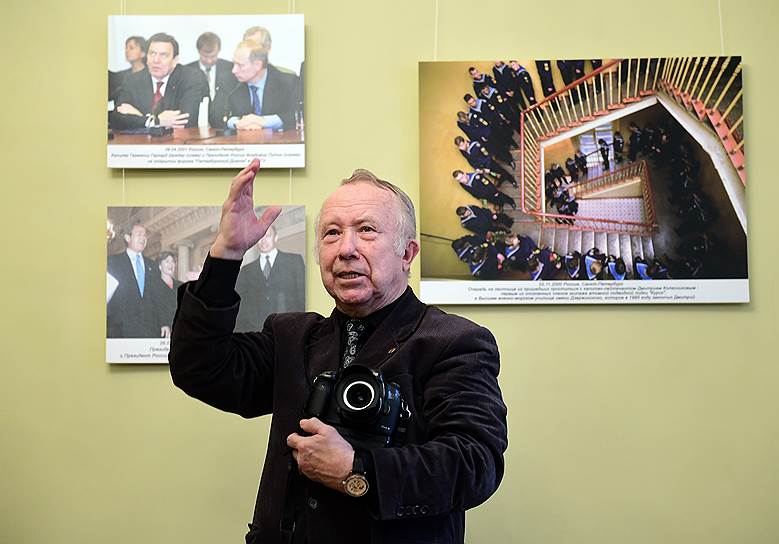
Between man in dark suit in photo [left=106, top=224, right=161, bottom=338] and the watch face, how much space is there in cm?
130

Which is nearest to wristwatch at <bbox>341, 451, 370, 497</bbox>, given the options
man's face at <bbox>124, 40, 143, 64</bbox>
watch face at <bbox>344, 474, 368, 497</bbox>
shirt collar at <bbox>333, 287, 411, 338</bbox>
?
watch face at <bbox>344, 474, 368, 497</bbox>

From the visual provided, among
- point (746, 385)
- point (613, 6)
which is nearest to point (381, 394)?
point (746, 385)

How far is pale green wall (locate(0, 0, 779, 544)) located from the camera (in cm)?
242

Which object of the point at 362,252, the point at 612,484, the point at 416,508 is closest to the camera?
the point at 416,508

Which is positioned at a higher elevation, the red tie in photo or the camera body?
the red tie in photo

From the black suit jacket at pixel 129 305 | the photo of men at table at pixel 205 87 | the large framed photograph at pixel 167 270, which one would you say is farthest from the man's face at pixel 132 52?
the black suit jacket at pixel 129 305

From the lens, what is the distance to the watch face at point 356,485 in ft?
4.25

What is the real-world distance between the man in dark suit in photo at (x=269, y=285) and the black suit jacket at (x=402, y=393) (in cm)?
74

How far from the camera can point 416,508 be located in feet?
4.33

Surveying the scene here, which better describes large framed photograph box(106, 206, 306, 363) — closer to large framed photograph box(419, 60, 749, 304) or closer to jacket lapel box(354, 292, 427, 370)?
large framed photograph box(419, 60, 749, 304)

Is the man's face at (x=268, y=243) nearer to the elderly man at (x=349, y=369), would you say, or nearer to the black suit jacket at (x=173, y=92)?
the black suit jacket at (x=173, y=92)

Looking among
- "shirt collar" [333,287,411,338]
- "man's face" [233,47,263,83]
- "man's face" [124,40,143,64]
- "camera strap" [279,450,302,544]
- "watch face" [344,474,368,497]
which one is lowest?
"camera strap" [279,450,302,544]

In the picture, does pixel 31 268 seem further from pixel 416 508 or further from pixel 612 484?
pixel 612 484

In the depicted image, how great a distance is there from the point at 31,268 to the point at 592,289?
5.37 ft
